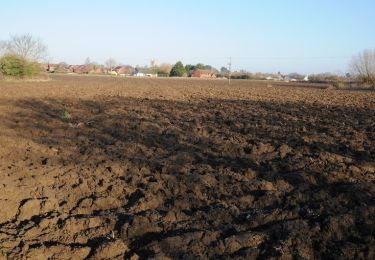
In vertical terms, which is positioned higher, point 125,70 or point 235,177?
point 235,177

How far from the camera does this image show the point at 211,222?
5.61m

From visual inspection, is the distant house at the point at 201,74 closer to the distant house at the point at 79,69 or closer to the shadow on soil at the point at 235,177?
the distant house at the point at 79,69

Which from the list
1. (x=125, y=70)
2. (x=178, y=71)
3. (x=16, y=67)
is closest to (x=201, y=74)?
(x=178, y=71)

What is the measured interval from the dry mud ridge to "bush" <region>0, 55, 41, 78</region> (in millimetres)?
45408

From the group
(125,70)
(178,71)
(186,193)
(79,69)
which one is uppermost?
(186,193)

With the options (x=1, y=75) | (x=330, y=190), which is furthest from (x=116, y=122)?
(x=1, y=75)

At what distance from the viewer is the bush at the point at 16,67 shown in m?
53.9

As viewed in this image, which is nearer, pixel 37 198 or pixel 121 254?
pixel 121 254

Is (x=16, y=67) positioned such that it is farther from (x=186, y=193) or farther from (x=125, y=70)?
(x=125, y=70)

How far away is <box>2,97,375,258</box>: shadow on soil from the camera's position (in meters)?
5.04

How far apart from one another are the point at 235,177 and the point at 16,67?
52.8 metres

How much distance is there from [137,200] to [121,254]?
166 centimetres

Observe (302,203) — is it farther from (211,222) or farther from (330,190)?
(211,222)

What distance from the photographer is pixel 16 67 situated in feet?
180
